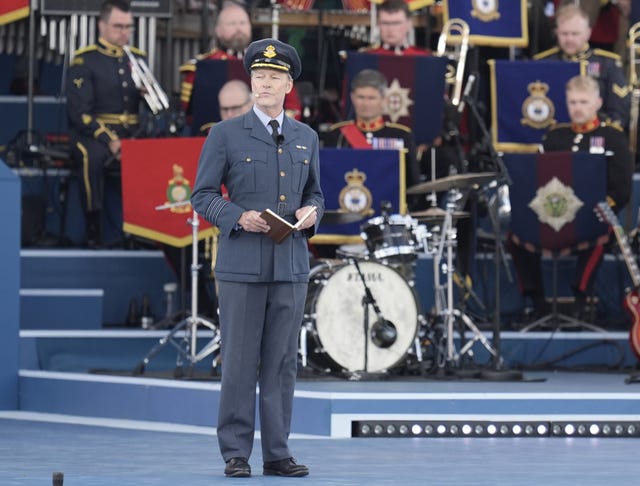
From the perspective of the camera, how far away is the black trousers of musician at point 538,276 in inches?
425

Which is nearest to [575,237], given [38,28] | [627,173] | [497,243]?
[627,173]

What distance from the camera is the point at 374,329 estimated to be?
9.44m

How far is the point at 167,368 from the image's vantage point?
10211 mm

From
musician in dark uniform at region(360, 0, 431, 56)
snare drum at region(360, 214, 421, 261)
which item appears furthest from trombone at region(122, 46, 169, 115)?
snare drum at region(360, 214, 421, 261)

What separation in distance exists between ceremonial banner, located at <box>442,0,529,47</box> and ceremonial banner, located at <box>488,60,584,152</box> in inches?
27.8

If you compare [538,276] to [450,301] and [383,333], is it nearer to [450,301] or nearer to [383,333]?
[450,301]

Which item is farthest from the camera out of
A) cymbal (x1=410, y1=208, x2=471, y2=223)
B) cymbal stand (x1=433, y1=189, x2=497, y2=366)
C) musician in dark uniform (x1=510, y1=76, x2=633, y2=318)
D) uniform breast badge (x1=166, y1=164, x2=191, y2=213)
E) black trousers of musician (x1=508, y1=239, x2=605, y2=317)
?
black trousers of musician (x1=508, y1=239, x2=605, y2=317)

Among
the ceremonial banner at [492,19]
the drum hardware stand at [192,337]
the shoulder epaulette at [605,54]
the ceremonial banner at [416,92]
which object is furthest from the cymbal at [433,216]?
the ceremonial banner at [492,19]

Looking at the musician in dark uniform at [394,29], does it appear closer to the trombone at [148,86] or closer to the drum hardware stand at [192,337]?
the trombone at [148,86]

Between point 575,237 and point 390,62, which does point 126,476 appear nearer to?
point 575,237

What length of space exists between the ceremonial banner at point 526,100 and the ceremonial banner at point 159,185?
8.50ft

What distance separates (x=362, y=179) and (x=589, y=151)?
59.8 inches

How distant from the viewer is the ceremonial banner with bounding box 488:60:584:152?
11.9m

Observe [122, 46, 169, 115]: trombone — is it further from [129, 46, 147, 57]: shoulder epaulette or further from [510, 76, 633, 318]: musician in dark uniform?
[510, 76, 633, 318]: musician in dark uniform
